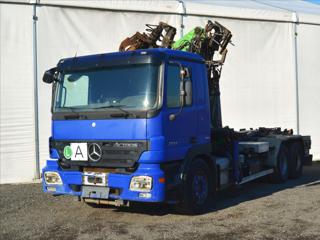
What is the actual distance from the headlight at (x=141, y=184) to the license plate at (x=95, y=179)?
464 millimetres

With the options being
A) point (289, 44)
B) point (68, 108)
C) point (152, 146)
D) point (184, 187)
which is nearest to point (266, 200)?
point (184, 187)

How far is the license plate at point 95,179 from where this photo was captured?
24.8 ft

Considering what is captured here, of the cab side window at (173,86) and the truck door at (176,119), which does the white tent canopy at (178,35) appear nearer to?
the truck door at (176,119)

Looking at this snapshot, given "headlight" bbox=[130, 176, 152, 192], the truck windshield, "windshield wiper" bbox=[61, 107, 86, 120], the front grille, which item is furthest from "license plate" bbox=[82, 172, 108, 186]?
the truck windshield

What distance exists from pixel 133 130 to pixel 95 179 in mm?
987

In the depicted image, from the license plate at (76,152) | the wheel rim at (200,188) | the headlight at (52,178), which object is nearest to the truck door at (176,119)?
the wheel rim at (200,188)

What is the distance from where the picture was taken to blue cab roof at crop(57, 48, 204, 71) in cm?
742

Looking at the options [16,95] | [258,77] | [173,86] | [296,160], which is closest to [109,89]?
[173,86]

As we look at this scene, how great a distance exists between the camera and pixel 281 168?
11.6 metres

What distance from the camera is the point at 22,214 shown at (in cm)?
867

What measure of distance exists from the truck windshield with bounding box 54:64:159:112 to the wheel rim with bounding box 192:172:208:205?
1.61 meters

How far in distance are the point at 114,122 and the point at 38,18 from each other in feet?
20.9

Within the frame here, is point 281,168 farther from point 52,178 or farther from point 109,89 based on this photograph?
point 52,178

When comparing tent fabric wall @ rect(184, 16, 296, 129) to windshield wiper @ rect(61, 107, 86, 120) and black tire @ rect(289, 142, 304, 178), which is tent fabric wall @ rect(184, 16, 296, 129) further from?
windshield wiper @ rect(61, 107, 86, 120)
